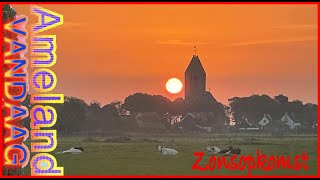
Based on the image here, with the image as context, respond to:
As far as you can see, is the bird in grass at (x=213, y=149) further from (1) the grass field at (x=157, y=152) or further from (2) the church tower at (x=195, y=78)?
(2) the church tower at (x=195, y=78)

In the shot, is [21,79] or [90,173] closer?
[21,79]

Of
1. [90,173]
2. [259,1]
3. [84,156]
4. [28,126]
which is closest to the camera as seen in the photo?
[259,1]

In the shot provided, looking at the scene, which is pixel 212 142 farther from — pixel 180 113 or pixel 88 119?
pixel 88 119

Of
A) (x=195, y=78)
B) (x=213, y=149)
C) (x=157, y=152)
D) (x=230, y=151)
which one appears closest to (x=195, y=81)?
(x=195, y=78)

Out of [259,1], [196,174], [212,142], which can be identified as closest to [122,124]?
[212,142]

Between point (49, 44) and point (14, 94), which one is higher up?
point (49, 44)

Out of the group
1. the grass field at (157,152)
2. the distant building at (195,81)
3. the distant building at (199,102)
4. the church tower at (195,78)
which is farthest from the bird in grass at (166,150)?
the church tower at (195,78)

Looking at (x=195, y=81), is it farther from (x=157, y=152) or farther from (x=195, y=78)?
(x=157, y=152)
